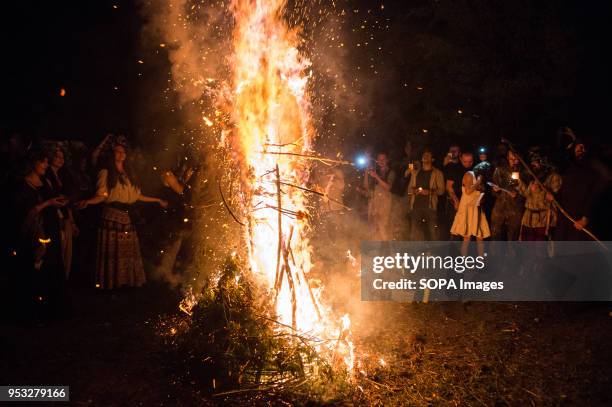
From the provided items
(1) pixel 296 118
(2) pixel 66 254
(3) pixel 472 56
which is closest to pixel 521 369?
(1) pixel 296 118

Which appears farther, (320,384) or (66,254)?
(66,254)

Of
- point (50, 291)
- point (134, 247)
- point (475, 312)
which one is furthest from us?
point (134, 247)

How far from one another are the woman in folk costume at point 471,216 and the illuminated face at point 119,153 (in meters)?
5.90

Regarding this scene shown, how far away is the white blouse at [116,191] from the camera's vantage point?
733cm

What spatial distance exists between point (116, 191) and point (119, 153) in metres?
0.64

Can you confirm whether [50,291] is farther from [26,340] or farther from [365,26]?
[365,26]

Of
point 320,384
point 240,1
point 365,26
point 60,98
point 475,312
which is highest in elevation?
point 365,26

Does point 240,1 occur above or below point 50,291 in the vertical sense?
above

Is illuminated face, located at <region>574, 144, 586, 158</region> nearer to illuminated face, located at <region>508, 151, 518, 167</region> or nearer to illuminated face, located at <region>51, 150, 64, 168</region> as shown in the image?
illuminated face, located at <region>508, 151, 518, 167</region>

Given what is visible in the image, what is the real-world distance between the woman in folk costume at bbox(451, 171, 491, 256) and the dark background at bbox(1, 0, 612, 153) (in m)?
5.74

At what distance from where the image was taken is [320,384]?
415cm

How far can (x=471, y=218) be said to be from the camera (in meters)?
A: 7.97

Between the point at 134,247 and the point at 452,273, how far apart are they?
551cm

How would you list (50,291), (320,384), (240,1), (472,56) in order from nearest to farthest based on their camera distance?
(320,384), (240,1), (50,291), (472,56)
